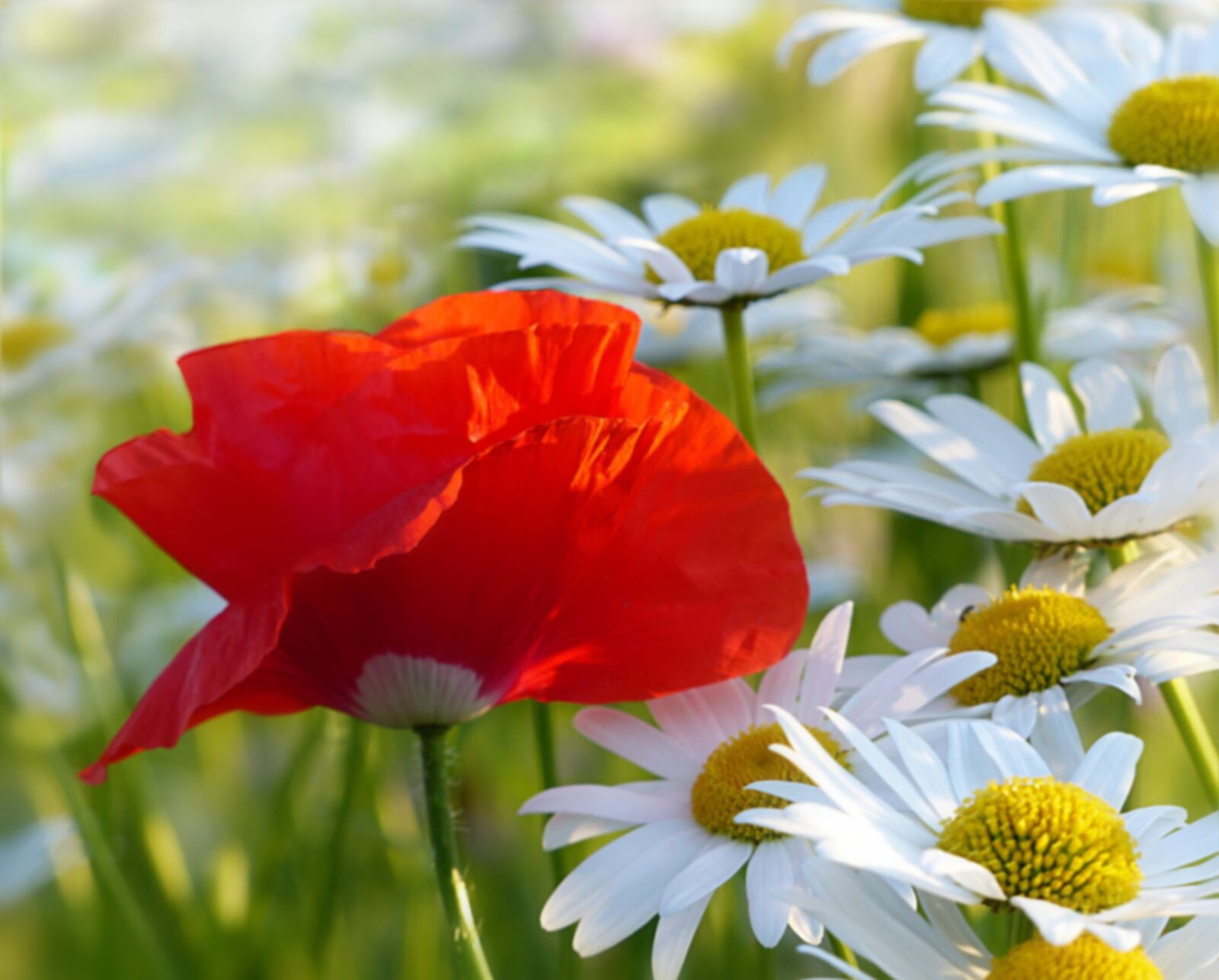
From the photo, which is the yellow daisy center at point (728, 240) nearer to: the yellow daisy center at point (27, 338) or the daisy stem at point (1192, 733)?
the daisy stem at point (1192, 733)

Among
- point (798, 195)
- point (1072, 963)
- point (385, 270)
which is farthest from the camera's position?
point (385, 270)

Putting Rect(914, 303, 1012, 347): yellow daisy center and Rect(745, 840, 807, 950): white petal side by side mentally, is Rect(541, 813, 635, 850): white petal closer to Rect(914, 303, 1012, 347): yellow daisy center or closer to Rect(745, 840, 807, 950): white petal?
Rect(745, 840, 807, 950): white petal

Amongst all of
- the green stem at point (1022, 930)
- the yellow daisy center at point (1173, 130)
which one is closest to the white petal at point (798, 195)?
the yellow daisy center at point (1173, 130)

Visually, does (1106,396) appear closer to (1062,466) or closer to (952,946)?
(1062,466)

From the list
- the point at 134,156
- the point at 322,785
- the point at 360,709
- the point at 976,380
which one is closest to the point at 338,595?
the point at 360,709

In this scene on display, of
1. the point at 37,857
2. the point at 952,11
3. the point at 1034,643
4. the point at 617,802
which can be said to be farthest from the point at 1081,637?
the point at 37,857

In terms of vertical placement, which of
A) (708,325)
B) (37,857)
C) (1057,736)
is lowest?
(37,857)

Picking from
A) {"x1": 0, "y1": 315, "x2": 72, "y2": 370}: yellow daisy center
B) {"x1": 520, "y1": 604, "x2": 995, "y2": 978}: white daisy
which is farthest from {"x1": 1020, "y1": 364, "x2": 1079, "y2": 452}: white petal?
{"x1": 0, "y1": 315, "x2": 72, "y2": 370}: yellow daisy center
